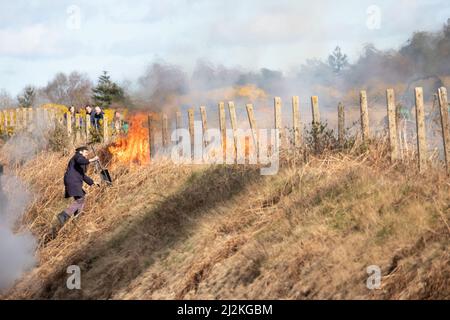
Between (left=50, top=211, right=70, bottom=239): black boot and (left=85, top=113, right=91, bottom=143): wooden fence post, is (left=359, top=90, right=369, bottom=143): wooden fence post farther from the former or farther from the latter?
(left=85, top=113, right=91, bottom=143): wooden fence post

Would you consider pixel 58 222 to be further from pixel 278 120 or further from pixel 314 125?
pixel 314 125

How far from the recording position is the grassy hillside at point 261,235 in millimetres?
9555

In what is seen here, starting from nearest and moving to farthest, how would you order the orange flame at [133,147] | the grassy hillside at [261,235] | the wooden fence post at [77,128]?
the grassy hillside at [261,235] < the orange flame at [133,147] < the wooden fence post at [77,128]

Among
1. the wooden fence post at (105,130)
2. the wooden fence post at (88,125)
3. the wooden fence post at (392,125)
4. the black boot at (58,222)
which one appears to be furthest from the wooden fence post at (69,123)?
the wooden fence post at (392,125)

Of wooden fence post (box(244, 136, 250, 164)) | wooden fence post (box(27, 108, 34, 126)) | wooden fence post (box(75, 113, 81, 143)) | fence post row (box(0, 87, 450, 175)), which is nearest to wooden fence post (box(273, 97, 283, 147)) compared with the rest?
fence post row (box(0, 87, 450, 175))

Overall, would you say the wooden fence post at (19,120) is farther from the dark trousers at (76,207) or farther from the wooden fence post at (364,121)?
the wooden fence post at (364,121)

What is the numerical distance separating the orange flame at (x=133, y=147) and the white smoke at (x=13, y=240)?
9.54 feet

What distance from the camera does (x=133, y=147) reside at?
21531 mm

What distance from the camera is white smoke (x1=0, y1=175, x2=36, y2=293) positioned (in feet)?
53.0

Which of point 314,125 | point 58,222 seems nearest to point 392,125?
point 314,125

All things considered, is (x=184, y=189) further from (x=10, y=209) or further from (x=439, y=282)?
(x=439, y=282)

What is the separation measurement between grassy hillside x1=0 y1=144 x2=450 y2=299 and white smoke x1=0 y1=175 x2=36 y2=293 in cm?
35
